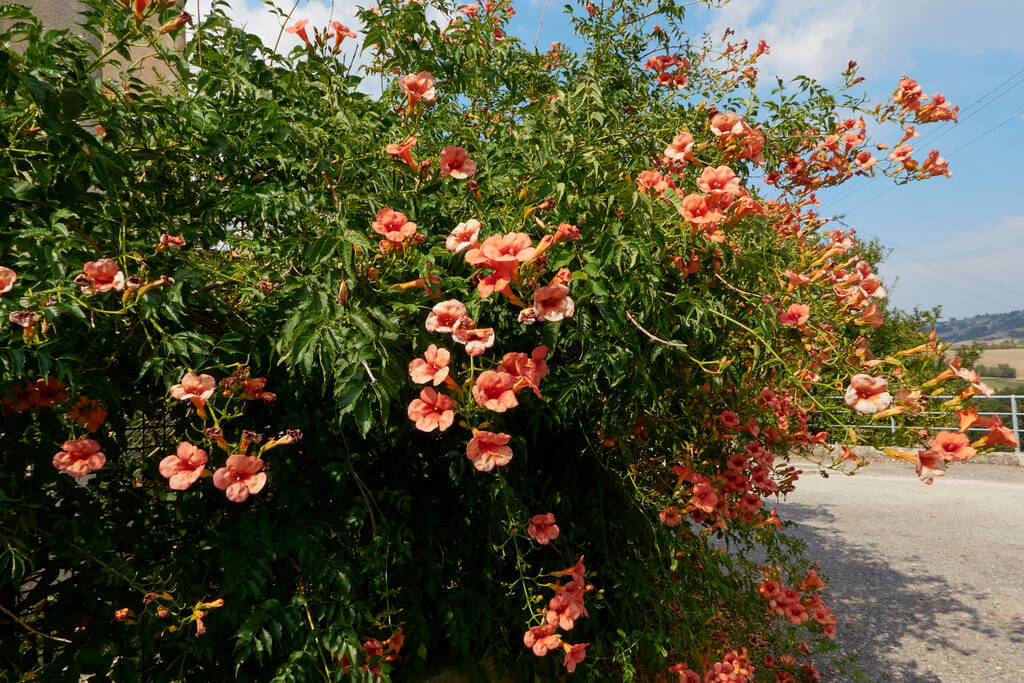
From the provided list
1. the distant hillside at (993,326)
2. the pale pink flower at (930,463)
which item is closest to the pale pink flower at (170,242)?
the pale pink flower at (930,463)

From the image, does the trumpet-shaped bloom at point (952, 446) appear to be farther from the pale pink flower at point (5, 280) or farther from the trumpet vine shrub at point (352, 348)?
the pale pink flower at point (5, 280)

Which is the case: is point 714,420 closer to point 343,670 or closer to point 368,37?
point 343,670

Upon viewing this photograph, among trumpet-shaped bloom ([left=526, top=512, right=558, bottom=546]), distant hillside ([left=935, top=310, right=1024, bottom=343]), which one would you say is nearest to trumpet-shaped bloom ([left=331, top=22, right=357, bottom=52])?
trumpet-shaped bloom ([left=526, top=512, right=558, bottom=546])

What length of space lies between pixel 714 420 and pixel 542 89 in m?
1.99

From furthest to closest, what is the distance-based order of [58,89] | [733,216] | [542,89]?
[542,89] → [733,216] → [58,89]

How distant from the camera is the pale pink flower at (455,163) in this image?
1.63 m

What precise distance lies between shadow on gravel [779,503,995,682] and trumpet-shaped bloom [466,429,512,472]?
10.6 ft

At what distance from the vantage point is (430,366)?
143 cm

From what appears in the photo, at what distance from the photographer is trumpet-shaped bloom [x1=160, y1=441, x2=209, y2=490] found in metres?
1.42

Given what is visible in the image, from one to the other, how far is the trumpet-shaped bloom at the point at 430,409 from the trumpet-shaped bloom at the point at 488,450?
0.09 metres

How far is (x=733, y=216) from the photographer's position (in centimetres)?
162

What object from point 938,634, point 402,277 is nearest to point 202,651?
point 402,277

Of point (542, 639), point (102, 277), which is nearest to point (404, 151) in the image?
point (102, 277)

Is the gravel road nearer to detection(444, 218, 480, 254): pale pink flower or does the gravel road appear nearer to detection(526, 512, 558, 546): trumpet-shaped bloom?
detection(526, 512, 558, 546): trumpet-shaped bloom
